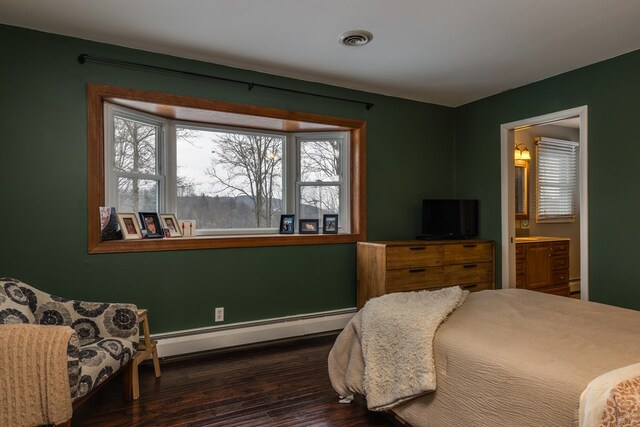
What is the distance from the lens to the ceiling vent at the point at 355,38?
9.46ft

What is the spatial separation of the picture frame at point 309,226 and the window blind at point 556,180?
3.46m

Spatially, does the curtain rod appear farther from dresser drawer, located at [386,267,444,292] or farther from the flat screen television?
dresser drawer, located at [386,267,444,292]

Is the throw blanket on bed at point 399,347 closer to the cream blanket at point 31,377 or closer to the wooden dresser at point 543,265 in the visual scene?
the cream blanket at point 31,377

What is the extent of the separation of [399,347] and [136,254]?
2.21 m

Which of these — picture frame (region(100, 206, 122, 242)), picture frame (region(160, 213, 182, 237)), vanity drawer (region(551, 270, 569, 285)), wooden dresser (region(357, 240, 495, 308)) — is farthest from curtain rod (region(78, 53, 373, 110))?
vanity drawer (region(551, 270, 569, 285))

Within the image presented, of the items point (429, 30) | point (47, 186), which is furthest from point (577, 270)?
point (47, 186)

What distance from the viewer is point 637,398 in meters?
1.13

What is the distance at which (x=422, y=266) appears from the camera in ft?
12.6

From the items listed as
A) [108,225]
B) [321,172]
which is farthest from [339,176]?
[108,225]

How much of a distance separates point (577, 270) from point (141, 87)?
19.9ft

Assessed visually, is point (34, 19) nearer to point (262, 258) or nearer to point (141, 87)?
point (141, 87)

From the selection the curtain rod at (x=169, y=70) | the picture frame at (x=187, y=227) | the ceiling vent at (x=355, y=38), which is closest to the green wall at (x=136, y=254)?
the curtain rod at (x=169, y=70)

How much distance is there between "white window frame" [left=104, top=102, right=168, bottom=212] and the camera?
10.2 feet

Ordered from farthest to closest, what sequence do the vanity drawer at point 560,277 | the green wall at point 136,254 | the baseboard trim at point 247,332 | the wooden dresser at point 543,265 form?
the vanity drawer at point 560,277 → the wooden dresser at point 543,265 → the baseboard trim at point 247,332 → the green wall at point 136,254
